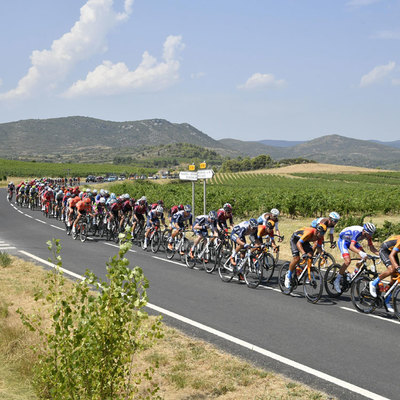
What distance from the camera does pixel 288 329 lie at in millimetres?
8758

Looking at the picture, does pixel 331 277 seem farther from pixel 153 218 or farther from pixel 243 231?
pixel 153 218

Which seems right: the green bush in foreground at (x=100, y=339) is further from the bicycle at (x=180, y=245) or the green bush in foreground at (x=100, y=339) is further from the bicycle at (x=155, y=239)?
the bicycle at (x=155, y=239)

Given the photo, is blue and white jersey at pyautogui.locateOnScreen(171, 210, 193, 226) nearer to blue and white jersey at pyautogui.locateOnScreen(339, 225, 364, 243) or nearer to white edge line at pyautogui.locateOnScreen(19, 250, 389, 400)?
white edge line at pyautogui.locateOnScreen(19, 250, 389, 400)

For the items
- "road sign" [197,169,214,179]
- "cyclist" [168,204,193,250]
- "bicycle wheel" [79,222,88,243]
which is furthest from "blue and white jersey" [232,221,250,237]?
"bicycle wheel" [79,222,88,243]

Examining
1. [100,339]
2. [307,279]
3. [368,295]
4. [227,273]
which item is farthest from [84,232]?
[100,339]

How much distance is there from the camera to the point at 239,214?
3133 cm

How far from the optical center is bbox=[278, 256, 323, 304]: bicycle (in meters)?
10.9

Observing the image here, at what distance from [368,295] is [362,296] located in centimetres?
13

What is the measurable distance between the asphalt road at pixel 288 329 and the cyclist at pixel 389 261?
49 centimetres

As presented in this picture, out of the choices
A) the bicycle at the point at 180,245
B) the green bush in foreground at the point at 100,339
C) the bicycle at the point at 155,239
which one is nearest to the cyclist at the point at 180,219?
the bicycle at the point at 180,245

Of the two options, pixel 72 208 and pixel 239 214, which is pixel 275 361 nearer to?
pixel 72 208

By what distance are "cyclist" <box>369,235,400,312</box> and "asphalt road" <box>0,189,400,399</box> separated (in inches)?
19.3

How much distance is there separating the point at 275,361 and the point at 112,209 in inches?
575

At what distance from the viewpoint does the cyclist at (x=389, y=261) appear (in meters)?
9.45
